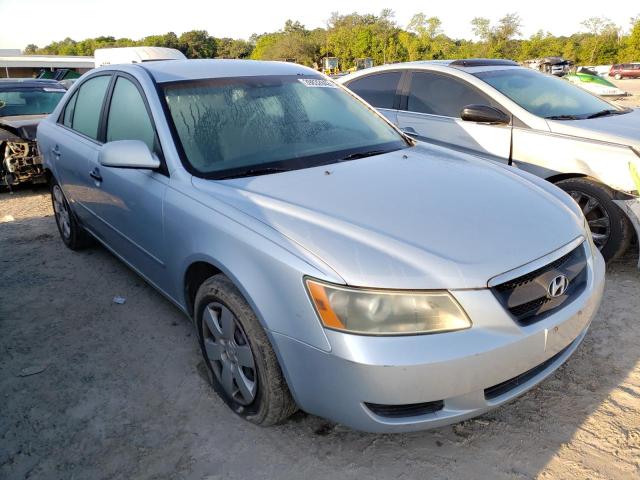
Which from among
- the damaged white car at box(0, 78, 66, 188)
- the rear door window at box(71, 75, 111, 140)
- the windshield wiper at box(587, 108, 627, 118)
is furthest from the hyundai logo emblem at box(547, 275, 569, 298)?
the damaged white car at box(0, 78, 66, 188)

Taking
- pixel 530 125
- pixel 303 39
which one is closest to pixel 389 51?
pixel 303 39

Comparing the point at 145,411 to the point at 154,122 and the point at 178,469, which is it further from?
the point at 154,122

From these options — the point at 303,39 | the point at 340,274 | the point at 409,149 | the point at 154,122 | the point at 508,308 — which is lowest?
the point at 508,308

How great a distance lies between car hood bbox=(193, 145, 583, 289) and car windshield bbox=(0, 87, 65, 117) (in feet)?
22.1

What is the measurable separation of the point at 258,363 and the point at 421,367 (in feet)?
2.31

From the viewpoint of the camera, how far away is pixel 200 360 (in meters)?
2.87

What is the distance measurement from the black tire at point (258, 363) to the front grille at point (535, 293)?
0.93 meters

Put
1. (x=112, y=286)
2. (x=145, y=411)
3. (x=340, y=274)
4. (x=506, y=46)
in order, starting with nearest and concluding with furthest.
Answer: (x=340, y=274)
(x=145, y=411)
(x=112, y=286)
(x=506, y=46)

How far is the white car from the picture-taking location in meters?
3.66

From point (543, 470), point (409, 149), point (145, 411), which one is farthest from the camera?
point (409, 149)

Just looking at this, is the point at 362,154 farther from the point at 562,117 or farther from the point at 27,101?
the point at 27,101

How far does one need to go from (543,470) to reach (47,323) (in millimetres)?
3044

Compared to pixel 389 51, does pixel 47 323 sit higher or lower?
lower

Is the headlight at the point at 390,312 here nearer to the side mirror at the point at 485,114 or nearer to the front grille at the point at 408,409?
the front grille at the point at 408,409
